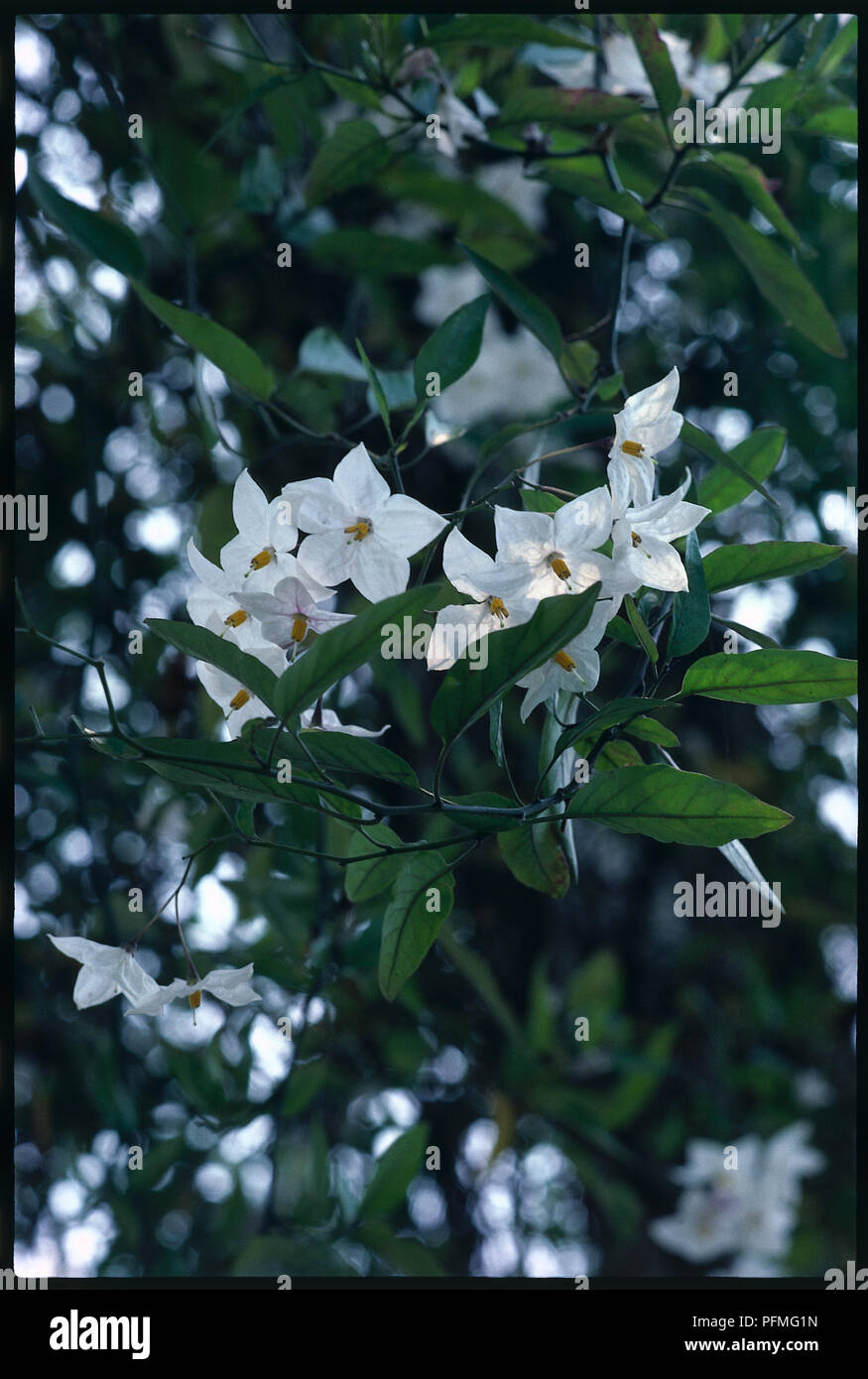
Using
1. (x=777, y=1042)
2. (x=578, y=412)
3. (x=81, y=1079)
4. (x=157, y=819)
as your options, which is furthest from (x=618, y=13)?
(x=777, y=1042)

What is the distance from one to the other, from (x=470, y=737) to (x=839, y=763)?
575 millimetres

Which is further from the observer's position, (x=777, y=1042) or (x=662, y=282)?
(x=777, y=1042)

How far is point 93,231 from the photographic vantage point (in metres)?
0.92

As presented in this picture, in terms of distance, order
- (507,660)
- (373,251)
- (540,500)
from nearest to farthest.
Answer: (507,660), (540,500), (373,251)

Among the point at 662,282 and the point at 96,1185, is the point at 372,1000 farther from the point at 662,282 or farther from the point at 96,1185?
the point at 662,282

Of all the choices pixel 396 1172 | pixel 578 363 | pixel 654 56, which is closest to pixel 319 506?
pixel 578 363

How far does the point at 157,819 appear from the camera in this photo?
1454 millimetres

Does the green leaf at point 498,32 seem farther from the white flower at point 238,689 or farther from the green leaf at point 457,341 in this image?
the white flower at point 238,689

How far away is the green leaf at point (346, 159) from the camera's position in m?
0.96

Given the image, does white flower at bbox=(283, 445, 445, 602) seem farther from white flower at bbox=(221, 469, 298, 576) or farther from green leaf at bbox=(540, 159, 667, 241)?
green leaf at bbox=(540, 159, 667, 241)

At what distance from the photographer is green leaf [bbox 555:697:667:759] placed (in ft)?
1.71

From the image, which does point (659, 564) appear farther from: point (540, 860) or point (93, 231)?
point (93, 231)

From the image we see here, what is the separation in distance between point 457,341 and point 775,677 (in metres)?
0.32

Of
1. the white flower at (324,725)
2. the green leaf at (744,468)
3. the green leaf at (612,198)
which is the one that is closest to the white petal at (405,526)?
the white flower at (324,725)
